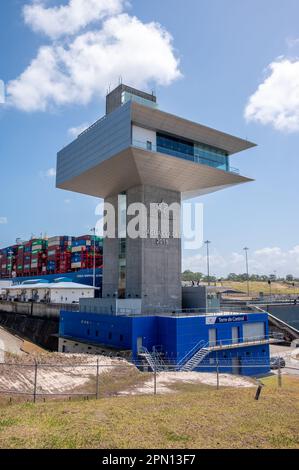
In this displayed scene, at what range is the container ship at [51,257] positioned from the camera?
11201cm

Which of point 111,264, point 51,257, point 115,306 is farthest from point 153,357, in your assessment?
point 51,257

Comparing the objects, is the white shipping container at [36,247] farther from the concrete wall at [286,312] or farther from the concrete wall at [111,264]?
the concrete wall at [286,312]

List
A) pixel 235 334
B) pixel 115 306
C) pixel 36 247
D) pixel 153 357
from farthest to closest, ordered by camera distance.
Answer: pixel 36 247 → pixel 115 306 → pixel 235 334 → pixel 153 357

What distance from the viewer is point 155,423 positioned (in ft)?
33.4

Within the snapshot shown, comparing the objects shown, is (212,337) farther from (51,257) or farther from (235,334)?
(51,257)

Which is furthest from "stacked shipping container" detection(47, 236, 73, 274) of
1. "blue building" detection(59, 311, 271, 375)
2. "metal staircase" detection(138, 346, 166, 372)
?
"metal staircase" detection(138, 346, 166, 372)

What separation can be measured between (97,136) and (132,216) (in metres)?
9.08

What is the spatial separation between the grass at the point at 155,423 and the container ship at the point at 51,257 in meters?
87.2

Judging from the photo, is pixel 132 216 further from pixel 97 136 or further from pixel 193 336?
pixel 193 336

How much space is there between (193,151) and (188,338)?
19.2m

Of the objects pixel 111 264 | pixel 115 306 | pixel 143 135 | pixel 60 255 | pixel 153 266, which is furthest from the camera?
pixel 60 255

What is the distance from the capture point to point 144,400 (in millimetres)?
12891

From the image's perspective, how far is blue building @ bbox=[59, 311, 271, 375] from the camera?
29.2 meters
